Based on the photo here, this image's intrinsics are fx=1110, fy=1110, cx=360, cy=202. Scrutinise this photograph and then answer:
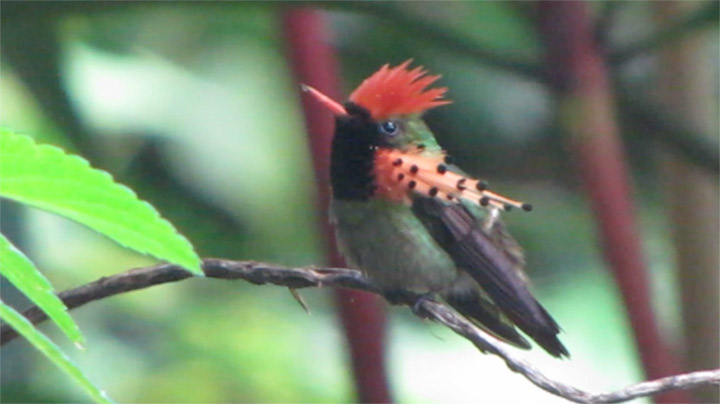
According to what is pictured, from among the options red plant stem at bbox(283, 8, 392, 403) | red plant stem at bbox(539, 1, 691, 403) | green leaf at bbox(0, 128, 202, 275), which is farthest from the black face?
green leaf at bbox(0, 128, 202, 275)

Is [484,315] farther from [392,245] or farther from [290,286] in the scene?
[290,286]

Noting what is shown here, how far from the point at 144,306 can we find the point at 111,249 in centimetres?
12

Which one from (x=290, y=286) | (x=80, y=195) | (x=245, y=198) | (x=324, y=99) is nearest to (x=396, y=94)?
A: (x=324, y=99)

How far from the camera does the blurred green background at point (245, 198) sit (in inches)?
64.6

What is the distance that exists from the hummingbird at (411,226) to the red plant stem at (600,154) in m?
0.26

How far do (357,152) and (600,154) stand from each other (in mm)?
534

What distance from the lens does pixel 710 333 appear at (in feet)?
Answer: 4.28

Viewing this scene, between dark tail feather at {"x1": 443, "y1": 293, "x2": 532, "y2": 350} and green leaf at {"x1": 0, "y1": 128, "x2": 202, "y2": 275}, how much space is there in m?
1.08

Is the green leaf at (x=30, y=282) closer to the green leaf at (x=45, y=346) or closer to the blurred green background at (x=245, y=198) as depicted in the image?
the green leaf at (x=45, y=346)

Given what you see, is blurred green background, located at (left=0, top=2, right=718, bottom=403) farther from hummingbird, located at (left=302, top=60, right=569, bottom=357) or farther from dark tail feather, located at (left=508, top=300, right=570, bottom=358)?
dark tail feather, located at (left=508, top=300, right=570, bottom=358)

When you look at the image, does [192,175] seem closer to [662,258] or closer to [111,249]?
[111,249]

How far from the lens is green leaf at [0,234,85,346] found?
0.38 meters

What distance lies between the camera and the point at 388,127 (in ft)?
5.10

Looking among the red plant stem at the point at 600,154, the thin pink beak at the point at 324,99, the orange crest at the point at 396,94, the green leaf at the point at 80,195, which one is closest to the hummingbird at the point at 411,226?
the orange crest at the point at 396,94
